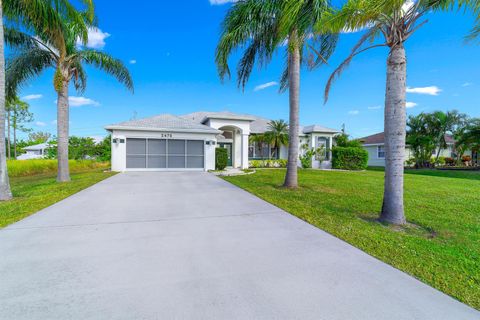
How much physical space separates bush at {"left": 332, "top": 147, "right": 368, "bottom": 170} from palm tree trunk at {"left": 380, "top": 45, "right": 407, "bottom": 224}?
50.2 feet

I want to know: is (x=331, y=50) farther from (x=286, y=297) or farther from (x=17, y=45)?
(x=17, y=45)

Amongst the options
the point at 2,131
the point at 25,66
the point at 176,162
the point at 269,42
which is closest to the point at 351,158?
the point at 269,42

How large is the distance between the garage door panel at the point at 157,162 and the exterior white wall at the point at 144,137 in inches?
55.5

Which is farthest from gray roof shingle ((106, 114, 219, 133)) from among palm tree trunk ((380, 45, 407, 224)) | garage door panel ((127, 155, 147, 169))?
palm tree trunk ((380, 45, 407, 224))

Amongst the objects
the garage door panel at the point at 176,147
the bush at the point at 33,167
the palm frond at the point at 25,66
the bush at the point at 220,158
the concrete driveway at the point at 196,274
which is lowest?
the concrete driveway at the point at 196,274

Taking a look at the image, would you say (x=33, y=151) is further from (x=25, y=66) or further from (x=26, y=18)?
(x=26, y=18)

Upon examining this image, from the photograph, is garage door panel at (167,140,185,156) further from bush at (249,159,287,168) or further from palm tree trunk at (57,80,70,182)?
bush at (249,159,287,168)

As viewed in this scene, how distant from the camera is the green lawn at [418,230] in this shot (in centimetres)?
266

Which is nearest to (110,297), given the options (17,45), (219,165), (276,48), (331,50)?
(276,48)

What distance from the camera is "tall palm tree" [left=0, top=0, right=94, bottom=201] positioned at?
6.27m

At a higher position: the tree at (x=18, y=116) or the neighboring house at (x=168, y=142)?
the tree at (x=18, y=116)

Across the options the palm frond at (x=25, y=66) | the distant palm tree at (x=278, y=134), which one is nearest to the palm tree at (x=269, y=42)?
the palm frond at (x=25, y=66)

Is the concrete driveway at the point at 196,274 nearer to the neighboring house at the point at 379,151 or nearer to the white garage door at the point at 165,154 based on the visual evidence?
the white garage door at the point at 165,154

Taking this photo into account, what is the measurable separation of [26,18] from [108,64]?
3.54 metres
